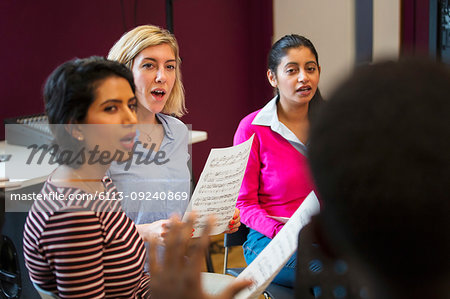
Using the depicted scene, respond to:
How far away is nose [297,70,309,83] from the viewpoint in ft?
6.41

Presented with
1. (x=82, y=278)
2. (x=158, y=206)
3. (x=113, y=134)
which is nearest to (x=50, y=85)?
(x=113, y=134)

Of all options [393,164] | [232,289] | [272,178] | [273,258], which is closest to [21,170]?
[272,178]

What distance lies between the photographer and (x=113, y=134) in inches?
44.1

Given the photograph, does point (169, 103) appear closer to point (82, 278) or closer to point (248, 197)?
point (248, 197)

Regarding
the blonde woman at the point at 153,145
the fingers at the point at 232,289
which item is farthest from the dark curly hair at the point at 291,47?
the fingers at the point at 232,289

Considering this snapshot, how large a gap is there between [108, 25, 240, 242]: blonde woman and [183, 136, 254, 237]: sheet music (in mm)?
188

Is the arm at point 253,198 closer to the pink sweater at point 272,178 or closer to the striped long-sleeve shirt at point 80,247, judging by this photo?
the pink sweater at point 272,178

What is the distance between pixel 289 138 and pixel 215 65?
82.5 inches

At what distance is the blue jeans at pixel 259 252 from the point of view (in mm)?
1642

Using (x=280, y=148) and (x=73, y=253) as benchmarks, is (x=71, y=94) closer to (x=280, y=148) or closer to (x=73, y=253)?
(x=73, y=253)

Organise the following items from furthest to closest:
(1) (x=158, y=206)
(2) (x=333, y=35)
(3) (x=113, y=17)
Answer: (2) (x=333, y=35) < (3) (x=113, y=17) < (1) (x=158, y=206)

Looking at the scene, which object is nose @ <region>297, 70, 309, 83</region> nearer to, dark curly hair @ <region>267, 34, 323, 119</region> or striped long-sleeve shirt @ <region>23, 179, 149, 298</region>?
dark curly hair @ <region>267, 34, 323, 119</region>

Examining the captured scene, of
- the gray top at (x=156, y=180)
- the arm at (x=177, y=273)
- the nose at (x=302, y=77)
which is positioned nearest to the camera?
the arm at (x=177, y=273)

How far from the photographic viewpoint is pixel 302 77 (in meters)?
1.96
